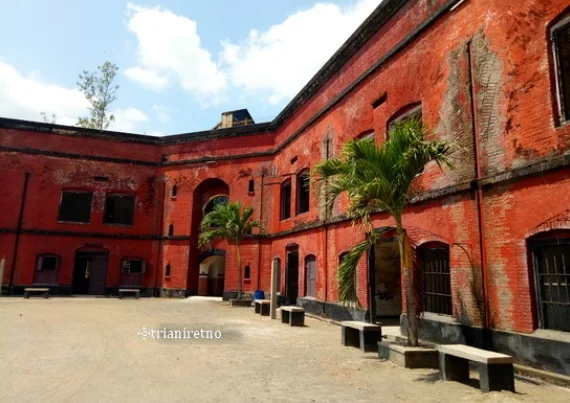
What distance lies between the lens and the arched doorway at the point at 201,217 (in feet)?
68.8

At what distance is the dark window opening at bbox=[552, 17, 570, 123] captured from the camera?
20.4 ft

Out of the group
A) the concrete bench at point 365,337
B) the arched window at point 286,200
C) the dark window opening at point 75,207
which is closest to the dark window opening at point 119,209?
the dark window opening at point 75,207

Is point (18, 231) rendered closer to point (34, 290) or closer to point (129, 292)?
point (34, 290)

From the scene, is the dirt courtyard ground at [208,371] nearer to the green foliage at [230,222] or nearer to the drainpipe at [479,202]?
the drainpipe at [479,202]

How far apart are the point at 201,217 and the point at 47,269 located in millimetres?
8029

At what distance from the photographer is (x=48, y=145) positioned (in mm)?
20750

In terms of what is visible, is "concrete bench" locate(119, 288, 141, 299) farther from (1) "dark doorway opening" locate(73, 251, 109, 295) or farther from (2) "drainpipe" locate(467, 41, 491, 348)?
(2) "drainpipe" locate(467, 41, 491, 348)

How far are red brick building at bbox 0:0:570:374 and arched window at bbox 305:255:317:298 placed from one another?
11 cm

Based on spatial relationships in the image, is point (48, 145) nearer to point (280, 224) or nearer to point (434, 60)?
point (280, 224)

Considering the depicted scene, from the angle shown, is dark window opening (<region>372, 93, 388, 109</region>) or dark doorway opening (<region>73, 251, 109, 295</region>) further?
dark doorway opening (<region>73, 251, 109, 295</region>)

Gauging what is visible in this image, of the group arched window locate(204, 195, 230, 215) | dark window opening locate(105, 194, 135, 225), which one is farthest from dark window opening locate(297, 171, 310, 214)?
dark window opening locate(105, 194, 135, 225)

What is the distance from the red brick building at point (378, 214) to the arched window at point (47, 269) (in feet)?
0.24

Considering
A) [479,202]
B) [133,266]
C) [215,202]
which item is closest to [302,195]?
[215,202]

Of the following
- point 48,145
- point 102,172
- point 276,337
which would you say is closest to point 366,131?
point 276,337
